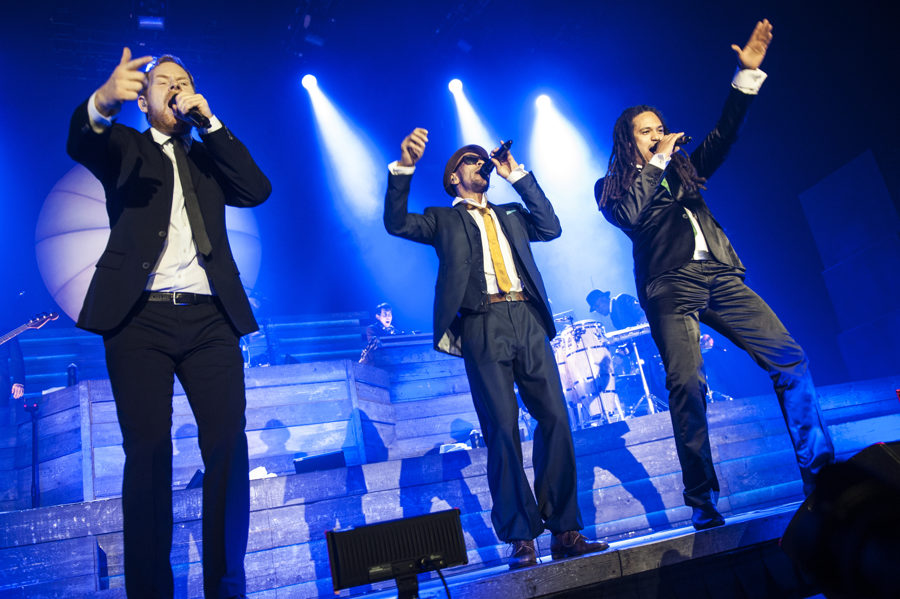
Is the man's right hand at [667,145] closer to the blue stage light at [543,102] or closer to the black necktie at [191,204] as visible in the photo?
the black necktie at [191,204]

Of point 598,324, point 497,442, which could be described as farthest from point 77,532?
point 598,324

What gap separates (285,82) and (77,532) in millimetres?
8602

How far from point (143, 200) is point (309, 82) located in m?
8.98

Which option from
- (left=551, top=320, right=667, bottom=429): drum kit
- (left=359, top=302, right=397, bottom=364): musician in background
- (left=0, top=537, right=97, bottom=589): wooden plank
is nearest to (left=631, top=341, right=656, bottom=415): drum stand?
(left=551, top=320, right=667, bottom=429): drum kit

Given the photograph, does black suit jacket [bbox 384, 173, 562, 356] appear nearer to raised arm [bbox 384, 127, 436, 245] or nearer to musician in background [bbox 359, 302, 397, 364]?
raised arm [bbox 384, 127, 436, 245]

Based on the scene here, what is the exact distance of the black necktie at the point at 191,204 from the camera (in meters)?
2.46

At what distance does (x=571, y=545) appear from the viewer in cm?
280

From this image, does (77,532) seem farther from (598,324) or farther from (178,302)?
(598,324)

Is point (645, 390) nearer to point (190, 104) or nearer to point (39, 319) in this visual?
point (190, 104)

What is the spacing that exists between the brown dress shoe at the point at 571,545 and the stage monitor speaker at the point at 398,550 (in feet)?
2.84

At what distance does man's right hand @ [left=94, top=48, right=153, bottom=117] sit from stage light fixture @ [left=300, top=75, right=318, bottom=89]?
891 cm

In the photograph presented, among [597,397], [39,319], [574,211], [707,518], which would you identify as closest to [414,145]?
[707,518]

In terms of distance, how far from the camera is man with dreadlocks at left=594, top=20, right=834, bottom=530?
3076 mm

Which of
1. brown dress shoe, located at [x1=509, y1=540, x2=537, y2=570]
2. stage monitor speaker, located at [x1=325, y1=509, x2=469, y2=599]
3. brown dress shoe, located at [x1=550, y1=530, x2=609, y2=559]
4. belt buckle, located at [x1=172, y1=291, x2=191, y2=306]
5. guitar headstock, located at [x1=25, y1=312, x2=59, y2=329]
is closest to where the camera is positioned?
stage monitor speaker, located at [x1=325, y1=509, x2=469, y2=599]
